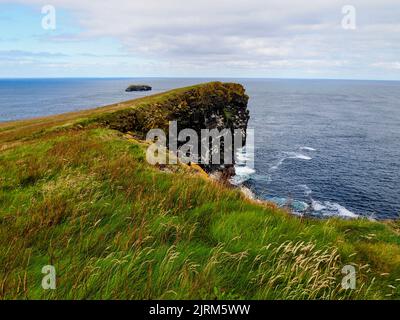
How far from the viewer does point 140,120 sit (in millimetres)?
43594

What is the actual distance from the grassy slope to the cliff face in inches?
1132

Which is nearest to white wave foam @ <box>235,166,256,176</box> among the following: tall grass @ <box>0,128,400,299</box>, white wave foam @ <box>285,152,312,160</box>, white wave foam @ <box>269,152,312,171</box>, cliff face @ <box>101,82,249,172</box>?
cliff face @ <box>101,82,249,172</box>

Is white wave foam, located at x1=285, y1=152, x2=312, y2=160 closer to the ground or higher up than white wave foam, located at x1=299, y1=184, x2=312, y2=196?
higher up

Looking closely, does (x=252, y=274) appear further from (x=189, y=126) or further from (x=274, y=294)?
(x=189, y=126)

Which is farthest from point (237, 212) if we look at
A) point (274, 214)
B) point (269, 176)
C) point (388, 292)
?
point (269, 176)

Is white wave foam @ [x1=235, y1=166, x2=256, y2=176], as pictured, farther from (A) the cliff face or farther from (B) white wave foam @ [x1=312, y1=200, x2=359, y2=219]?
(B) white wave foam @ [x1=312, y1=200, x2=359, y2=219]

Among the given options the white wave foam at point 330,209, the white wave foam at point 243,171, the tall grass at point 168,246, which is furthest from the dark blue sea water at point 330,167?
the tall grass at point 168,246

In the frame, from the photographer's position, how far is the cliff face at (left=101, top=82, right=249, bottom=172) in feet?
137

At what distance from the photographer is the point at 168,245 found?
498 centimetres

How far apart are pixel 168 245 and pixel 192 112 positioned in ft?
205

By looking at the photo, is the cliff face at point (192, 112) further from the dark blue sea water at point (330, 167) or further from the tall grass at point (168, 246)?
the tall grass at point (168, 246)

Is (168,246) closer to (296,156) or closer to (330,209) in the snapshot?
(330,209)

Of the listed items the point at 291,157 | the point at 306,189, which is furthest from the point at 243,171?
the point at 291,157
